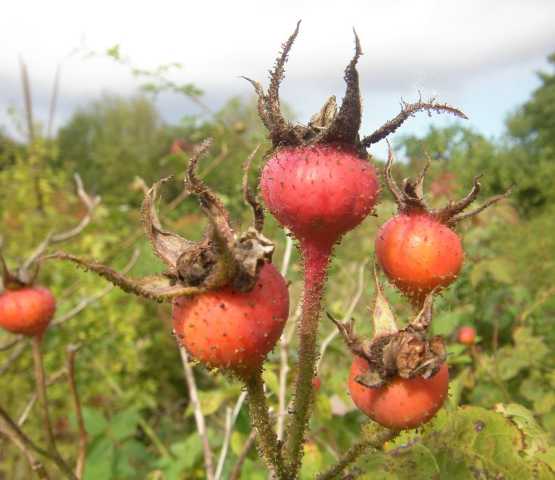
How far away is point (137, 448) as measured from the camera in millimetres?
3016

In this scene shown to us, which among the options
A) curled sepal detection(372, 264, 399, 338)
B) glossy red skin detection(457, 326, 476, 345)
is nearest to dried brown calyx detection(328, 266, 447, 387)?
curled sepal detection(372, 264, 399, 338)

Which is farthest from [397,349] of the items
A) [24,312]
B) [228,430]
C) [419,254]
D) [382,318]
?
[24,312]

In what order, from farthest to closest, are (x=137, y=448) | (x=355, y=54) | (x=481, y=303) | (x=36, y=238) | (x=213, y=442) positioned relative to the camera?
(x=36, y=238)
(x=481, y=303)
(x=137, y=448)
(x=213, y=442)
(x=355, y=54)

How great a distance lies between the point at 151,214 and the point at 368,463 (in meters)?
0.64

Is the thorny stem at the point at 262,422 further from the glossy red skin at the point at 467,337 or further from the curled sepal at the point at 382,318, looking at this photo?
the glossy red skin at the point at 467,337

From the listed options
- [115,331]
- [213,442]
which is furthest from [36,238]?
[213,442]

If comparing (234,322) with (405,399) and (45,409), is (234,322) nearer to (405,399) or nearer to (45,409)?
(405,399)

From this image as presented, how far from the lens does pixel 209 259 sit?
2.76 feet

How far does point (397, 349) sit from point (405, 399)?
0.08m

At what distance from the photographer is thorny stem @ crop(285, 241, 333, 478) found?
940 mm

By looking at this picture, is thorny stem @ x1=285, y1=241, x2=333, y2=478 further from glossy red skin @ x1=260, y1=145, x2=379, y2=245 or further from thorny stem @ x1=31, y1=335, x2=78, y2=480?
thorny stem @ x1=31, y1=335, x2=78, y2=480

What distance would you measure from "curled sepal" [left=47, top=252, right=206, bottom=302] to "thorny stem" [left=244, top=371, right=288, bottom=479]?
18 centimetres

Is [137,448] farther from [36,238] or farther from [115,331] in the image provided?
[36,238]

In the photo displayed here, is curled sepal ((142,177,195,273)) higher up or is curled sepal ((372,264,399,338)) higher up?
curled sepal ((142,177,195,273))
